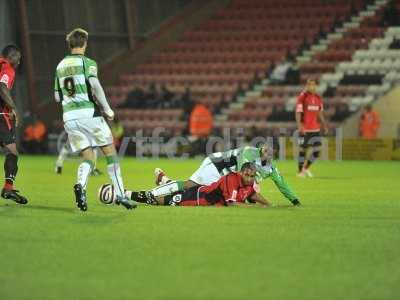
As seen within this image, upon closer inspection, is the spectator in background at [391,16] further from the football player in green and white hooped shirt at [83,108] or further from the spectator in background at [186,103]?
the football player in green and white hooped shirt at [83,108]

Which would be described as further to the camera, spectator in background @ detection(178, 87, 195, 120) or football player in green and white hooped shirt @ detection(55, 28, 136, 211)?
spectator in background @ detection(178, 87, 195, 120)

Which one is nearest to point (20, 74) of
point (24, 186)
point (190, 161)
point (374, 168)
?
point (190, 161)

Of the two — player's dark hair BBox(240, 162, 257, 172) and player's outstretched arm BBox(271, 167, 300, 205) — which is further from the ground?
player's dark hair BBox(240, 162, 257, 172)

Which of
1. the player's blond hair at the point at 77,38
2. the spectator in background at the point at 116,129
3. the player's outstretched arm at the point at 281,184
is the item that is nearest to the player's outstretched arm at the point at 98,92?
the player's blond hair at the point at 77,38

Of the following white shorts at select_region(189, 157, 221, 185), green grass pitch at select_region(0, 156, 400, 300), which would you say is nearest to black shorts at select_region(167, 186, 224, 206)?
white shorts at select_region(189, 157, 221, 185)

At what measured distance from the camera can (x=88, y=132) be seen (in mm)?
12195

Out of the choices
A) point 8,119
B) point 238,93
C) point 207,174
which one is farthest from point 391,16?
point 8,119

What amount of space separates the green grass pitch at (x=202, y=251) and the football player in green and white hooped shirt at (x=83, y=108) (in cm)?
49

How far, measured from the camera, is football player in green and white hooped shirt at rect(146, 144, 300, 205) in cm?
1309

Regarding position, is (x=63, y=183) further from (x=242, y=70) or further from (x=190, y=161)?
(x=242, y=70)

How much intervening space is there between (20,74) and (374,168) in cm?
1387

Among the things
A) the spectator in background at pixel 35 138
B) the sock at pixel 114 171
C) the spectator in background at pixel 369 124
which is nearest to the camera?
the sock at pixel 114 171

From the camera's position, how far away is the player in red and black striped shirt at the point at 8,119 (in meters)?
13.1

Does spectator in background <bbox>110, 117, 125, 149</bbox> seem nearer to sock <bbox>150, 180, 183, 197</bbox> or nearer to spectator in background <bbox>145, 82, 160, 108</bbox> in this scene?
spectator in background <bbox>145, 82, 160, 108</bbox>
